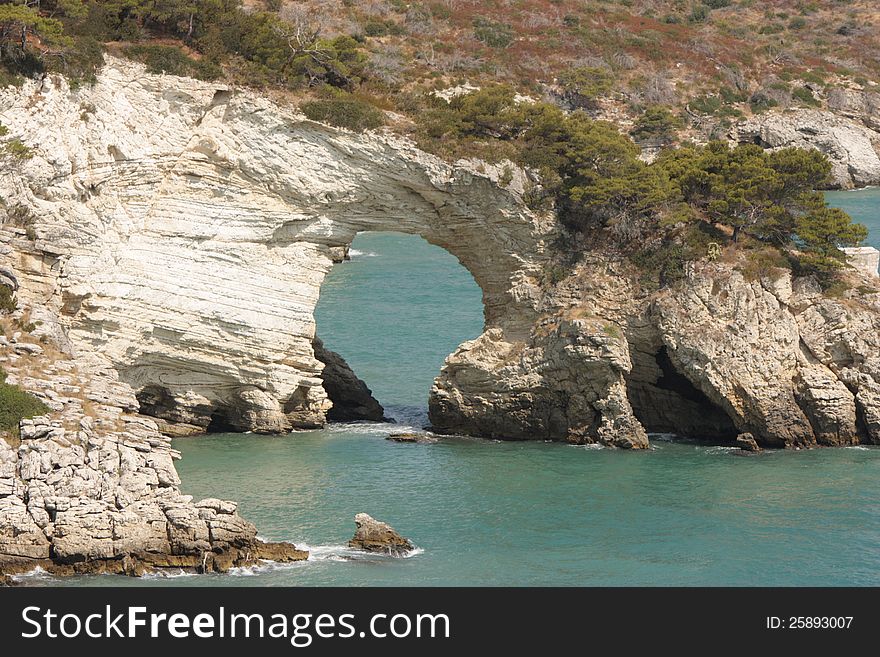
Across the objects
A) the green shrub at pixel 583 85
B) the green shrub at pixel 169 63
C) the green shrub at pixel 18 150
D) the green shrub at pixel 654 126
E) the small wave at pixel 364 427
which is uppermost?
the green shrub at pixel 583 85

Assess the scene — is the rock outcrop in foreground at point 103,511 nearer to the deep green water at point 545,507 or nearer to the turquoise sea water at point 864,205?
the deep green water at point 545,507

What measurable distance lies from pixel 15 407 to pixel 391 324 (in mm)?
34070

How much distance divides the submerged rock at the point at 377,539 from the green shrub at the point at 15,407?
323 inches

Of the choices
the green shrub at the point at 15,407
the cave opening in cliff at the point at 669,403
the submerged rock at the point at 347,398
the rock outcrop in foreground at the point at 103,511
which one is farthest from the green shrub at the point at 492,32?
the rock outcrop in foreground at the point at 103,511

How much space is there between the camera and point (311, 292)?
1797 inches

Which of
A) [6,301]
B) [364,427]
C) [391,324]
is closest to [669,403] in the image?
[364,427]

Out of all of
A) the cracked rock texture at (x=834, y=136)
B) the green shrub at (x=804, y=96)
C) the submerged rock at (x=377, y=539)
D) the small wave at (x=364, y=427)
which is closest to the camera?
the submerged rock at (x=377, y=539)

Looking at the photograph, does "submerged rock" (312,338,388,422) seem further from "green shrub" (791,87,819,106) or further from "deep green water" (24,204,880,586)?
"green shrub" (791,87,819,106)

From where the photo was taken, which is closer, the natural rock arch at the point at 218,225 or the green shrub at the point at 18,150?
the green shrub at the point at 18,150

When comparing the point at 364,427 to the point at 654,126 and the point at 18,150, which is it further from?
the point at 654,126

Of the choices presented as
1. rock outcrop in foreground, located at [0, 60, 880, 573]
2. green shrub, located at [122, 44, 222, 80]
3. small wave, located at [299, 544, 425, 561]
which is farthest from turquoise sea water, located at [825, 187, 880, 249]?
small wave, located at [299, 544, 425, 561]

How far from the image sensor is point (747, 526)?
118 ft

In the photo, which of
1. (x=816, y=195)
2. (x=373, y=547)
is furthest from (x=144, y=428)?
(x=816, y=195)

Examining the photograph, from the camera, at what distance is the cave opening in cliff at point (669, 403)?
4625 centimetres
